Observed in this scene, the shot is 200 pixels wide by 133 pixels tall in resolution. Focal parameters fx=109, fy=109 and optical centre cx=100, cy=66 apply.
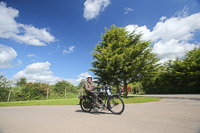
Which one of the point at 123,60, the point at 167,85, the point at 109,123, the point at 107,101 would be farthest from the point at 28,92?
the point at 167,85

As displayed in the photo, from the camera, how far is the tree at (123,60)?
12375mm

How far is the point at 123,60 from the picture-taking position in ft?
40.1

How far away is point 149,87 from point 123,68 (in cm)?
1684

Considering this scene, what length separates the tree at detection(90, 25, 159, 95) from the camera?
1238 cm

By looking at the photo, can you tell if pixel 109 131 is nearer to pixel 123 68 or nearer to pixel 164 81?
pixel 123 68

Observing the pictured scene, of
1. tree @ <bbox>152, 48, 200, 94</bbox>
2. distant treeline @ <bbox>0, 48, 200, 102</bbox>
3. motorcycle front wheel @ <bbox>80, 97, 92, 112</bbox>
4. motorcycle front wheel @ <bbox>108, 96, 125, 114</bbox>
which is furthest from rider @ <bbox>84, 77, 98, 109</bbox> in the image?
tree @ <bbox>152, 48, 200, 94</bbox>

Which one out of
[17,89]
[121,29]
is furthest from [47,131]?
[17,89]

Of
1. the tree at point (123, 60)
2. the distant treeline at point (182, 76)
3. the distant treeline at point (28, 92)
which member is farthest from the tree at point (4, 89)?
the distant treeline at point (182, 76)

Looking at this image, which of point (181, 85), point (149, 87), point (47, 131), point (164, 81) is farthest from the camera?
point (149, 87)

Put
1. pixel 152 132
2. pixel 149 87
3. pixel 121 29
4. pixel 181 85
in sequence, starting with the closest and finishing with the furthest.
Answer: pixel 152 132
pixel 121 29
pixel 181 85
pixel 149 87

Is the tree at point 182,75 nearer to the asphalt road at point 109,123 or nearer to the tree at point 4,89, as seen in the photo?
the asphalt road at point 109,123

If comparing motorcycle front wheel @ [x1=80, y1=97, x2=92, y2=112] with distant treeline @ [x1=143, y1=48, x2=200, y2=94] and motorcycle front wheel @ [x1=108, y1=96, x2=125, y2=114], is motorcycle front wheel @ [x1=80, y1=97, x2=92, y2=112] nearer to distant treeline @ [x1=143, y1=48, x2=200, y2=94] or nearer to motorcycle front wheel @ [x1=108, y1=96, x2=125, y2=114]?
motorcycle front wheel @ [x1=108, y1=96, x2=125, y2=114]

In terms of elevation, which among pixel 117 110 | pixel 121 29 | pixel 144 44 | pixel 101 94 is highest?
pixel 121 29

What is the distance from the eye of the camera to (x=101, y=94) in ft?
17.2
